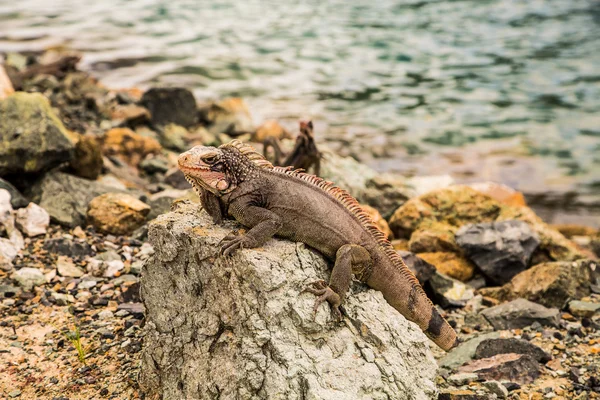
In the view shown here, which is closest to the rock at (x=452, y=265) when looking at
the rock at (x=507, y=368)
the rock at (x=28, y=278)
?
the rock at (x=507, y=368)

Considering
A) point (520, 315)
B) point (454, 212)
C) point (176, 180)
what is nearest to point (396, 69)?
point (176, 180)

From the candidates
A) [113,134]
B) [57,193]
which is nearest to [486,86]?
[113,134]

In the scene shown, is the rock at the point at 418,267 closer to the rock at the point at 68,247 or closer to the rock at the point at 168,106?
the rock at the point at 68,247

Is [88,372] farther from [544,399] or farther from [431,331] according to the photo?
[544,399]

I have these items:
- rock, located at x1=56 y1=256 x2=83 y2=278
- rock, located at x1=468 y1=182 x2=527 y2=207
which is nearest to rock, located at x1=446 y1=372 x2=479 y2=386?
rock, located at x1=56 y1=256 x2=83 y2=278

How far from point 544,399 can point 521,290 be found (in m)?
2.08

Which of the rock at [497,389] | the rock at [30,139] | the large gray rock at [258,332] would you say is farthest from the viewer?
the rock at [30,139]

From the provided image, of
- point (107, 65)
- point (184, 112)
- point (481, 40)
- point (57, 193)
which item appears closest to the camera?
point (57, 193)

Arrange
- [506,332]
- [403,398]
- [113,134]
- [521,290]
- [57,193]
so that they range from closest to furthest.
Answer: [403,398]
[506,332]
[521,290]
[57,193]
[113,134]

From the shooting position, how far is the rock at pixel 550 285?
6988 mm

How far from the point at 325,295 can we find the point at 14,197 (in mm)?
4453

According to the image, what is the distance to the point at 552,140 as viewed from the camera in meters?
15.8

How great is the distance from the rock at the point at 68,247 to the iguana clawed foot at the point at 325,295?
10.9ft

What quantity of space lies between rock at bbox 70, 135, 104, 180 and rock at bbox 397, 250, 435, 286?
432 cm
